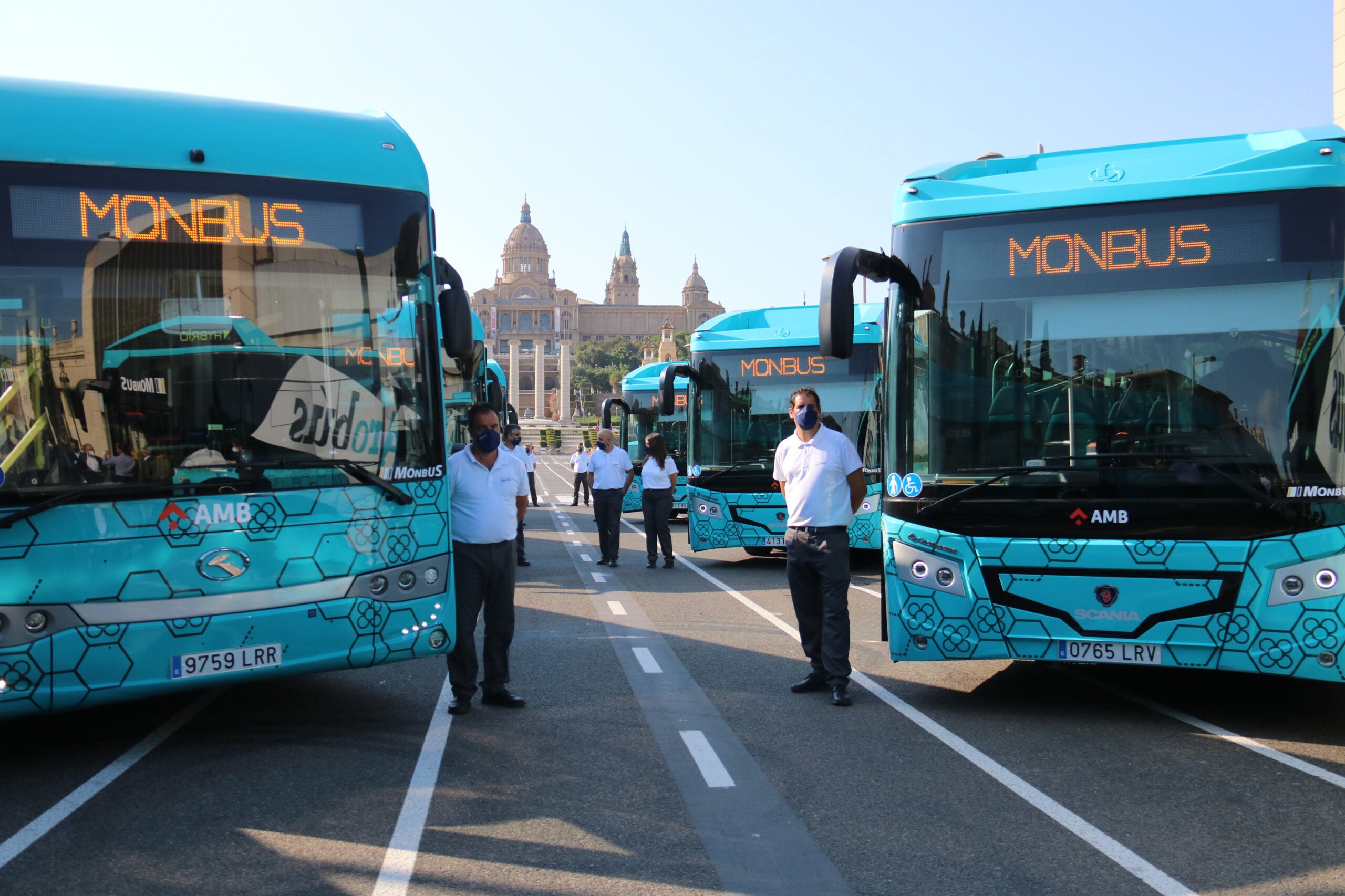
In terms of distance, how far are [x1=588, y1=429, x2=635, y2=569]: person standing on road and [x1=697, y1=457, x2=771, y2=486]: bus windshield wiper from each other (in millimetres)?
1249

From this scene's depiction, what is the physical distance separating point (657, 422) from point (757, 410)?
9.84m

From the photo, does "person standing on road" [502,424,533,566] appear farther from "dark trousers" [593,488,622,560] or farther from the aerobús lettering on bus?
the aerobús lettering on bus

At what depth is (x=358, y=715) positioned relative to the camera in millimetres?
6840

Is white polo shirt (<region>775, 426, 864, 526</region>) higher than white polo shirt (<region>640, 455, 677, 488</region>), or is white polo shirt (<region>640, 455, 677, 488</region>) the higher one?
white polo shirt (<region>775, 426, 864, 526</region>)

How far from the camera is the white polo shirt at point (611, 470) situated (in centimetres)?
1554

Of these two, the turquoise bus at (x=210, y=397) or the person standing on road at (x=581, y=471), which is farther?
the person standing on road at (x=581, y=471)

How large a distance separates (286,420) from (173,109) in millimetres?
1619

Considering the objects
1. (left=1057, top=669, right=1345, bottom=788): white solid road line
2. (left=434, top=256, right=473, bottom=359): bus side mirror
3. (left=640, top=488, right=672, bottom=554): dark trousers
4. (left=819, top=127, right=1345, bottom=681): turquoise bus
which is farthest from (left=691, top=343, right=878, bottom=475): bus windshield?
(left=434, top=256, right=473, bottom=359): bus side mirror

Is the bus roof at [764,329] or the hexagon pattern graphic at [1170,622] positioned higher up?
the bus roof at [764,329]

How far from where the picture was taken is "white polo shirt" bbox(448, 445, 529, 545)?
707 centimetres

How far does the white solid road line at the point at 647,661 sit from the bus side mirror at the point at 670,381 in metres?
4.23

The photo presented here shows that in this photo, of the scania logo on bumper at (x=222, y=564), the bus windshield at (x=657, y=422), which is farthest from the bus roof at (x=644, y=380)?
the scania logo on bumper at (x=222, y=564)

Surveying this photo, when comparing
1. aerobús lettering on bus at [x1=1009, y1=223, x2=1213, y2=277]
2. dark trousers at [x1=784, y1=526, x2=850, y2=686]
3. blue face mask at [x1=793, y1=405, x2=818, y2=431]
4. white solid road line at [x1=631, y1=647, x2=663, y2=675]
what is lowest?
white solid road line at [x1=631, y1=647, x2=663, y2=675]

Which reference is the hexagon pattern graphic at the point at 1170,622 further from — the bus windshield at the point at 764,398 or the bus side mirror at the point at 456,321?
the bus windshield at the point at 764,398
